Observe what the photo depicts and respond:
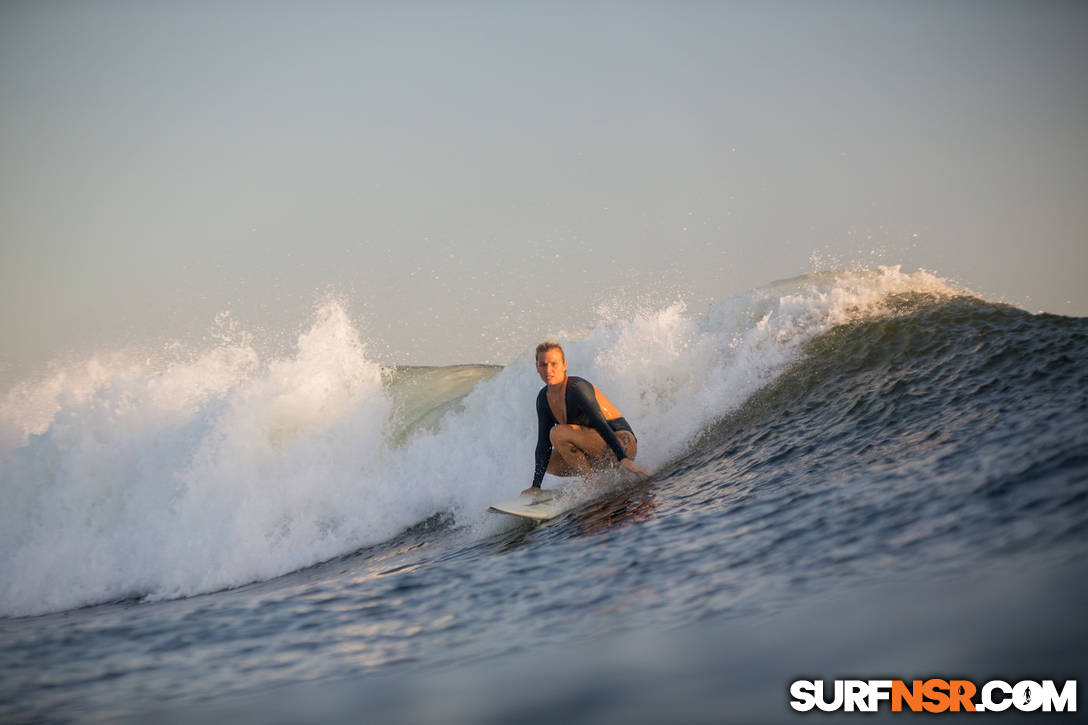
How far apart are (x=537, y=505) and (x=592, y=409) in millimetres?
1011

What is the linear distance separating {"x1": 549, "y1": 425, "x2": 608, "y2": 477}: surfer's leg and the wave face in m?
0.80

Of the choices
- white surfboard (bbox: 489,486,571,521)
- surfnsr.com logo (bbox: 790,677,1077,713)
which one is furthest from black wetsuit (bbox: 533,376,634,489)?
surfnsr.com logo (bbox: 790,677,1077,713)

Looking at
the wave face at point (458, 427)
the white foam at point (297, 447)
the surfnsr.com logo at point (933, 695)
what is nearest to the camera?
the surfnsr.com logo at point (933, 695)

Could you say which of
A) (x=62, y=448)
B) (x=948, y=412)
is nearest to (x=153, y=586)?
(x=62, y=448)

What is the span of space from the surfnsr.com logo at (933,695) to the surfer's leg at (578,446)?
465 cm

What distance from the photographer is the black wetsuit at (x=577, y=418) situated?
6.78m

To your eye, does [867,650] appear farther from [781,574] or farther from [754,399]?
[754,399]

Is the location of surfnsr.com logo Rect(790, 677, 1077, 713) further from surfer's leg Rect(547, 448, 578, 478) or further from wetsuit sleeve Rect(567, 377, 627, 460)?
surfer's leg Rect(547, 448, 578, 478)

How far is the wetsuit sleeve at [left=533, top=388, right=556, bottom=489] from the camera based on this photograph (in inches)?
272

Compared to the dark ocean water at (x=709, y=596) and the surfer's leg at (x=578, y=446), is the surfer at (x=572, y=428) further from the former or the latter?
the dark ocean water at (x=709, y=596)

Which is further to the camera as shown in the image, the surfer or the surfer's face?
the surfer

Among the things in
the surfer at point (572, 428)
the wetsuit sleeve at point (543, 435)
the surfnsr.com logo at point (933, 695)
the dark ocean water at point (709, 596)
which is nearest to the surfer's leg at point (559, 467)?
the surfer at point (572, 428)

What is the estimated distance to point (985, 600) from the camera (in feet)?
8.57

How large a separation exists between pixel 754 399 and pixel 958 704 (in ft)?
22.6
